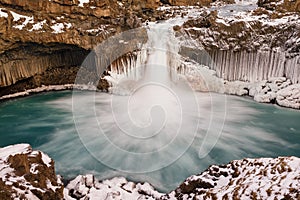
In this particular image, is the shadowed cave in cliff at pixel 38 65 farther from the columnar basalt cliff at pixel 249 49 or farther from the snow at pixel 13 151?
the snow at pixel 13 151

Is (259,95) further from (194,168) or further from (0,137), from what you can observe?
(0,137)

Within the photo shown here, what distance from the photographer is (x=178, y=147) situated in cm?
1341

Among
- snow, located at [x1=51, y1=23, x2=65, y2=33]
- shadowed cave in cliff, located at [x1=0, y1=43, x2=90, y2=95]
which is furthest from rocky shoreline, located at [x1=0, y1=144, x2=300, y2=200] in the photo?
shadowed cave in cliff, located at [x1=0, y1=43, x2=90, y2=95]

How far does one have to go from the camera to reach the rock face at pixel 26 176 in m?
4.69

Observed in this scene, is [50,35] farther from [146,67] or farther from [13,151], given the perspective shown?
[13,151]

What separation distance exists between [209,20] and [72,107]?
43.2 feet

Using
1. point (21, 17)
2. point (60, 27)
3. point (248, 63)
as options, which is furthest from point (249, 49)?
point (21, 17)

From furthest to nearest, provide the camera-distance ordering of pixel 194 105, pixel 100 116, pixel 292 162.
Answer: pixel 194 105 < pixel 100 116 < pixel 292 162

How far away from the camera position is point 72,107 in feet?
65.5

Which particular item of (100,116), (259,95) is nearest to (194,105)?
(259,95)

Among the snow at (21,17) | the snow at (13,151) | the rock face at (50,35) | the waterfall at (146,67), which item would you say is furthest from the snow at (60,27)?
the snow at (13,151)

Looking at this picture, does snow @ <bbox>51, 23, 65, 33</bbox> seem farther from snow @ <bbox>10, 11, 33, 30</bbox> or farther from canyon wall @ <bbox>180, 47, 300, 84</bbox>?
canyon wall @ <bbox>180, 47, 300, 84</bbox>

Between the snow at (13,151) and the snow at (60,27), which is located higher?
the snow at (60,27)

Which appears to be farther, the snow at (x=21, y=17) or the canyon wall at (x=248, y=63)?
the canyon wall at (x=248, y=63)
